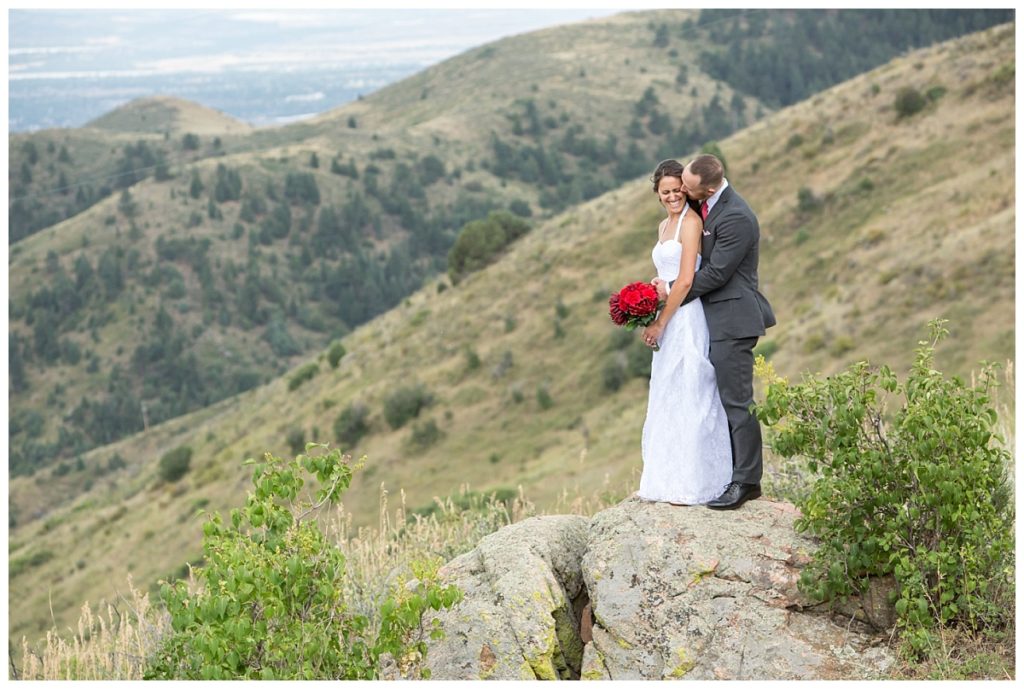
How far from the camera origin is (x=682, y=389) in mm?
6016

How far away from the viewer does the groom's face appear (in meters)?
5.82

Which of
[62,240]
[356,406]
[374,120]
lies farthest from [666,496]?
[374,120]

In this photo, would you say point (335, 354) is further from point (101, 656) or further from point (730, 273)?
point (730, 273)

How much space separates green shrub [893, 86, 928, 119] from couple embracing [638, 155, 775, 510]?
3124 cm

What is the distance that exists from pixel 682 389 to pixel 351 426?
89.2 feet

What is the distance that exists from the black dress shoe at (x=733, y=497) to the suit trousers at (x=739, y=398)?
41 mm

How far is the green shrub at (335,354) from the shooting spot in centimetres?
4453

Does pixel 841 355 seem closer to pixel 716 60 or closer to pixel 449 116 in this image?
pixel 449 116

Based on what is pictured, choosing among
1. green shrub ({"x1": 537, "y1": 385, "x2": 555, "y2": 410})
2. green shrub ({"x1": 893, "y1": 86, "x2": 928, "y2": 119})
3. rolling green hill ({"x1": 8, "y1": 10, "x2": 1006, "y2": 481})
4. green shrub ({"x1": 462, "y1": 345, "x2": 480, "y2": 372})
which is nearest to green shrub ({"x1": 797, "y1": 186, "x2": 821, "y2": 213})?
green shrub ({"x1": 893, "y1": 86, "x2": 928, "y2": 119})

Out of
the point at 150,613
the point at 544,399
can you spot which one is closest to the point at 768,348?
the point at 544,399

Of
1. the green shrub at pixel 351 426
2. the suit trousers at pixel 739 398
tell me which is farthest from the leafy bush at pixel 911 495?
the green shrub at pixel 351 426

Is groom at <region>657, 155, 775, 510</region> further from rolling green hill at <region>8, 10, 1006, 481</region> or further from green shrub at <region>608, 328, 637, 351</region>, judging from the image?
rolling green hill at <region>8, 10, 1006, 481</region>

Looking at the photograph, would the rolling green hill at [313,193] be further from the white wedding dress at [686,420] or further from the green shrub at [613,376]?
the white wedding dress at [686,420]

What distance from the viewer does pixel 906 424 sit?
494cm
